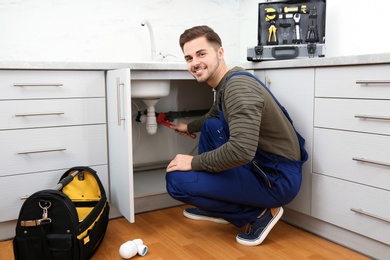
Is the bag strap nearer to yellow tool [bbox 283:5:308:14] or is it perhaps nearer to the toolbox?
the toolbox

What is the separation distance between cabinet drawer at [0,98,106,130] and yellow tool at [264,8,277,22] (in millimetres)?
1011

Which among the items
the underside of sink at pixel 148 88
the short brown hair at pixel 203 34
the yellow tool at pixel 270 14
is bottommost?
the underside of sink at pixel 148 88

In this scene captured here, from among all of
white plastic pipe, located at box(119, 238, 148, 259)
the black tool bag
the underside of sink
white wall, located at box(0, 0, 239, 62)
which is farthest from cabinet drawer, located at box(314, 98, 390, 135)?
white wall, located at box(0, 0, 239, 62)

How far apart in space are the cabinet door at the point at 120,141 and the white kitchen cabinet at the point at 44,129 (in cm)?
6

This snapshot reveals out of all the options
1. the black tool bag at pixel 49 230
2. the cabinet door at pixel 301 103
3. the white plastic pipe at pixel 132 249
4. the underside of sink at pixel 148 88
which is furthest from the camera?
the underside of sink at pixel 148 88

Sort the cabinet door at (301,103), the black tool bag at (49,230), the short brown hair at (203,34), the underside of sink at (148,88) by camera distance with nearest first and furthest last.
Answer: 1. the black tool bag at (49,230)
2. the short brown hair at (203,34)
3. the cabinet door at (301,103)
4. the underside of sink at (148,88)

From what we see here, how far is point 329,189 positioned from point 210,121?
61cm

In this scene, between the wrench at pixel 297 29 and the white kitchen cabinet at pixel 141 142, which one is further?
the wrench at pixel 297 29

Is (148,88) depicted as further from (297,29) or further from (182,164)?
(297,29)

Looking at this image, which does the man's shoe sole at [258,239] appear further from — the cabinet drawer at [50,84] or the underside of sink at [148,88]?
the cabinet drawer at [50,84]

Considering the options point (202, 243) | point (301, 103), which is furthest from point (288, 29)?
point (202, 243)

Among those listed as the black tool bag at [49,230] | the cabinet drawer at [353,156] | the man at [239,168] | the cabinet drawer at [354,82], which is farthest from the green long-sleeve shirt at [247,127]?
the black tool bag at [49,230]

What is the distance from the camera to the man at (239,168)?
163cm

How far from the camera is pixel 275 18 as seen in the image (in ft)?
7.19
